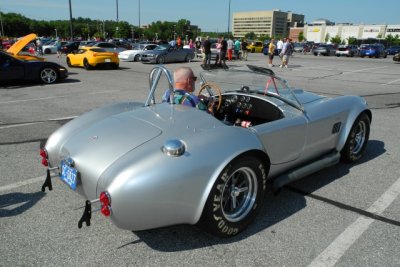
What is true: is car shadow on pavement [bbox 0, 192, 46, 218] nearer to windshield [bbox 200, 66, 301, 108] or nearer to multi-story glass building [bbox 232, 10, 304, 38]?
windshield [bbox 200, 66, 301, 108]

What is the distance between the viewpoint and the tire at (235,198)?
253 centimetres

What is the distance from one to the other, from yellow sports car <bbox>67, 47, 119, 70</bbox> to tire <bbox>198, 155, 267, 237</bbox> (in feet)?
50.1

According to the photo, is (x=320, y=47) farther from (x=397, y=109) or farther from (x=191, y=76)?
(x=191, y=76)

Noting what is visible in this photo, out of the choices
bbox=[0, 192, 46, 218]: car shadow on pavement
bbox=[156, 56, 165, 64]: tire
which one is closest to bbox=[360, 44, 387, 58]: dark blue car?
bbox=[156, 56, 165, 64]: tire

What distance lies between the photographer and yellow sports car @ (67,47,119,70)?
54.9 feet

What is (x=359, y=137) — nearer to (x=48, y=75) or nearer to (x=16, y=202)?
(x=16, y=202)

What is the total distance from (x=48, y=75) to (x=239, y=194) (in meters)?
10.8

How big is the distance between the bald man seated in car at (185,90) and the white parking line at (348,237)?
5.23 feet

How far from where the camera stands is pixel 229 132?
2.68m

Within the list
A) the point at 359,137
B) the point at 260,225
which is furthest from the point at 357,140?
the point at 260,225

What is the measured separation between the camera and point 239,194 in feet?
9.53

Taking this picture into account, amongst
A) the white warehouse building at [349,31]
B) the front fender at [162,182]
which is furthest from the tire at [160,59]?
the white warehouse building at [349,31]

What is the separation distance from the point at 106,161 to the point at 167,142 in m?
0.45

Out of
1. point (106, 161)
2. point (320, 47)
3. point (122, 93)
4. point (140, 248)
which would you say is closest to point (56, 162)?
point (106, 161)
